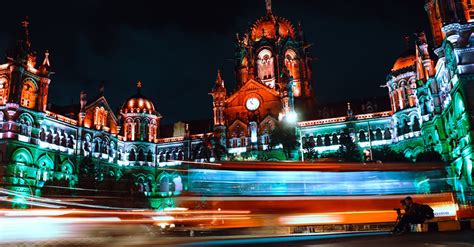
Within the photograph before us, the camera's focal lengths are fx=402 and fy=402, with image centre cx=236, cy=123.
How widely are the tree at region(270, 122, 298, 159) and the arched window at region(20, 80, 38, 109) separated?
28.7 metres

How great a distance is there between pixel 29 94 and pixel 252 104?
1140 inches

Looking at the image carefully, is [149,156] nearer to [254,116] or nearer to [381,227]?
[254,116]

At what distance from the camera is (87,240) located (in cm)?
1004

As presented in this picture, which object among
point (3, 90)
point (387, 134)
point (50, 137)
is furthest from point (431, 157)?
point (3, 90)

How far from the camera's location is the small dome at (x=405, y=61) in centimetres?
5106

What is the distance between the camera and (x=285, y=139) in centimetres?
4934

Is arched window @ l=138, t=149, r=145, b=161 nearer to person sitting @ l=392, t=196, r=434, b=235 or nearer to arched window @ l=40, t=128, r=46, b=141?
arched window @ l=40, t=128, r=46, b=141

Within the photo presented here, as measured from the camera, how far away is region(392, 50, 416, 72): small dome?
5106cm

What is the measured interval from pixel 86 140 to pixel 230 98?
20912mm

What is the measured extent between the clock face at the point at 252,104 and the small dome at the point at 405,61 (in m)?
18.9

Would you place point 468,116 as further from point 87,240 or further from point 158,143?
point 158,143

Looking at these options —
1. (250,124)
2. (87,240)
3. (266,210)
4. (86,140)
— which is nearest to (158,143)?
(86,140)

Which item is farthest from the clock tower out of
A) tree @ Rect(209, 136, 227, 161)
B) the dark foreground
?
the dark foreground

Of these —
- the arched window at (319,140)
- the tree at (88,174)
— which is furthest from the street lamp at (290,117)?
the tree at (88,174)
